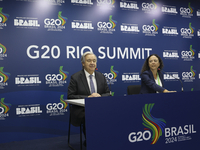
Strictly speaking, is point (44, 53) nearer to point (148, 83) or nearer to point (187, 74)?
point (148, 83)

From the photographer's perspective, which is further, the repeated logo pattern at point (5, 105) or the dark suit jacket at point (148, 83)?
the repeated logo pattern at point (5, 105)

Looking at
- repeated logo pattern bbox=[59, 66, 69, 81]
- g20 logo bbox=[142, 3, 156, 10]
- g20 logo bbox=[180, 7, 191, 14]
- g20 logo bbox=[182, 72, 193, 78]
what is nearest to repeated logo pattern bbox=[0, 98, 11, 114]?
repeated logo pattern bbox=[59, 66, 69, 81]

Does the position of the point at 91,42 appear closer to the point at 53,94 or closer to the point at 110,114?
the point at 53,94

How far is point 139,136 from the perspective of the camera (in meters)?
1.62

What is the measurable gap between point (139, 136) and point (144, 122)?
0.13 metres

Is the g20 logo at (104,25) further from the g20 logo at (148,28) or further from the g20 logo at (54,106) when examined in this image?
the g20 logo at (54,106)

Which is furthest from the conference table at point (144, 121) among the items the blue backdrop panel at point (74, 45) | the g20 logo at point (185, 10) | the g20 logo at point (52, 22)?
the g20 logo at point (185, 10)

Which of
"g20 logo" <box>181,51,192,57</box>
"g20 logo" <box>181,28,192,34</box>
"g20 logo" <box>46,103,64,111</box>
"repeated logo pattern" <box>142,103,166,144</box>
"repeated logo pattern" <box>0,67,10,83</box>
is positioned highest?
"g20 logo" <box>181,28,192,34</box>

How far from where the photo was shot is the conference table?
1.50 meters

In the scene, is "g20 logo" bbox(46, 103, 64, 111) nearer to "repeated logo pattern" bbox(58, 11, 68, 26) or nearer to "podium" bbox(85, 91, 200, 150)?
"repeated logo pattern" bbox(58, 11, 68, 26)

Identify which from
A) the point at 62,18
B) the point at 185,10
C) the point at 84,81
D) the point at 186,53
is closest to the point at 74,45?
the point at 62,18

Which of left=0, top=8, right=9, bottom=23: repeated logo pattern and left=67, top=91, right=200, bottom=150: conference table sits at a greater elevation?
left=0, top=8, right=9, bottom=23: repeated logo pattern

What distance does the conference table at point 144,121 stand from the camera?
1499 mm

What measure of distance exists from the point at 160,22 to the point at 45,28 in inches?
100.0
